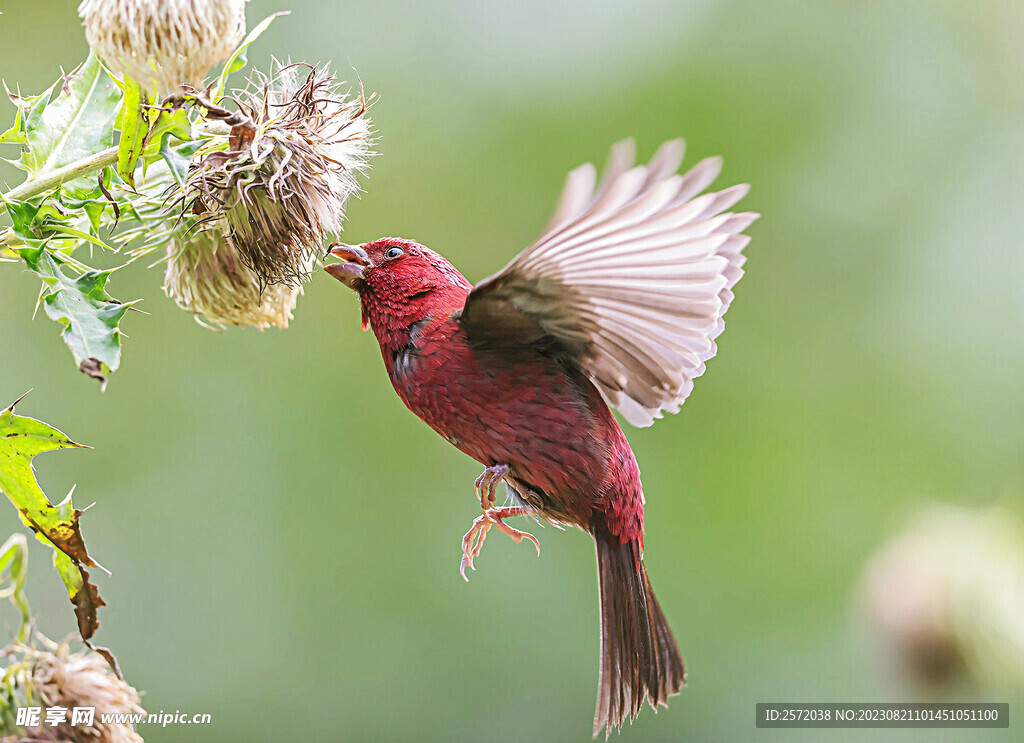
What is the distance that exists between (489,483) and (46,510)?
32.5 inches

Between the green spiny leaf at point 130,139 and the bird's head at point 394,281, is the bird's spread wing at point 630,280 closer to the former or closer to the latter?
the bird's head at point 394,281

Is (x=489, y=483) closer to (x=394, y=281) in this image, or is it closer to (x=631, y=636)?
(x=394, y=281)

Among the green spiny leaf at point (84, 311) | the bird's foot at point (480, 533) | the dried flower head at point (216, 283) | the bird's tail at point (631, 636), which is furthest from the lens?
the bird's tail at point (631, 636)

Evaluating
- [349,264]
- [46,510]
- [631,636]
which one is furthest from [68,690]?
[631,636]

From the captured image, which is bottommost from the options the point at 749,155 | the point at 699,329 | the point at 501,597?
the point at 699,329

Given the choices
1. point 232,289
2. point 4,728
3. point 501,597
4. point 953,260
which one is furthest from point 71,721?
point 953,260

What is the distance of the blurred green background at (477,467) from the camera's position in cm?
640

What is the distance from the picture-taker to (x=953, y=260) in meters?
7.43

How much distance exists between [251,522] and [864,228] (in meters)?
4.76

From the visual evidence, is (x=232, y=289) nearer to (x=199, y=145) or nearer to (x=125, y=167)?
(x=199, y=145)

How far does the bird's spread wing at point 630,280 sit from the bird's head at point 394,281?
0.14m

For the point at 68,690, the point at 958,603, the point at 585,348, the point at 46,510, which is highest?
the point at 958,603

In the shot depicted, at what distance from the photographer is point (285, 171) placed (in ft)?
6.36

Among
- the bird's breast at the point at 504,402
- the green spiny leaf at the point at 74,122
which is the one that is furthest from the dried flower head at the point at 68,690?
the green spiny leaf at the point at 74,122
